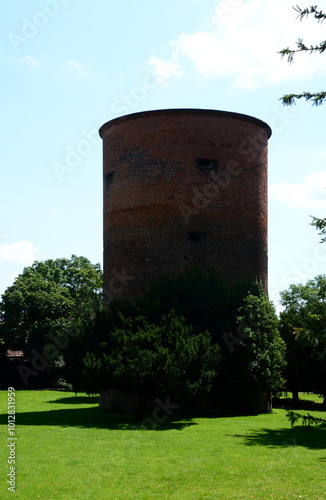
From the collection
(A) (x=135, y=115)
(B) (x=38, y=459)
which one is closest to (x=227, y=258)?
(A) (x=135, y=115)

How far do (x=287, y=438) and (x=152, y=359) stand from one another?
16.4ft

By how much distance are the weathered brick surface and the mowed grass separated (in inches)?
288

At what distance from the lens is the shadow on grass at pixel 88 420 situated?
820 inches

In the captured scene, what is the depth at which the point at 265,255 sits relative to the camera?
29.2m

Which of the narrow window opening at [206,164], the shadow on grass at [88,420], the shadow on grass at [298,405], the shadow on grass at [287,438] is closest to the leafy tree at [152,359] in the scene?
the shadow on grass at [88,420]

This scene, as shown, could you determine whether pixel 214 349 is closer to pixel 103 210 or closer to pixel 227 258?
pixel 227 258

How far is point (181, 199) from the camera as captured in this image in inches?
1054

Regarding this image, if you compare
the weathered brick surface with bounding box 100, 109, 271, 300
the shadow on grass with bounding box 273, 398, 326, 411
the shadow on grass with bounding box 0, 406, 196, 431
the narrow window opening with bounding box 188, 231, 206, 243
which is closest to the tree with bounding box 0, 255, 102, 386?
the shadow on grass with bounding box 273, 398, 326, 411

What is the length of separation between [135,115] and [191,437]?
1546cm

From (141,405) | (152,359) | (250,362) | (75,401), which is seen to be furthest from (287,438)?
(75,401)

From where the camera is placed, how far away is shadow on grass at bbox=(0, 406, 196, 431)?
20.8m

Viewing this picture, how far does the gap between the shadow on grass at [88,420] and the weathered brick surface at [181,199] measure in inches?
214

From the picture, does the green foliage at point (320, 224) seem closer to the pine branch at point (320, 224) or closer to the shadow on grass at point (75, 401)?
the pine branch at point (320, 224)

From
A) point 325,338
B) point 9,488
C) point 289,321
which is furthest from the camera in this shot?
point 289,321
